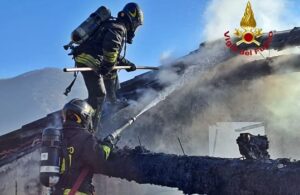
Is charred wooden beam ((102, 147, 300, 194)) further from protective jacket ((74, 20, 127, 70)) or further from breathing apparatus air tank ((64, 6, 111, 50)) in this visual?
breathing apparatus air tank ((64, 6, 111, 50))

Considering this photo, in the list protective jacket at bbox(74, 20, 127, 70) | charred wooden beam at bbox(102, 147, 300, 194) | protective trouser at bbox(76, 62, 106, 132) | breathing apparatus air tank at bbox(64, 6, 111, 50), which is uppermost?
breathing apparatus air tank at bbox(64, 6, 111, 50)

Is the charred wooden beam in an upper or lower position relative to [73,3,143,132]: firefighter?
lower

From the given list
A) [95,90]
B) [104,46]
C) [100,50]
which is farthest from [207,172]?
[100,50]

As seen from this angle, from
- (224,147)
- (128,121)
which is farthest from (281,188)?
(224,147)

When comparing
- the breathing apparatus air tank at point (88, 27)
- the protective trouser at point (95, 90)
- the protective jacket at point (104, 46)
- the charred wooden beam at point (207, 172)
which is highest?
the breathing apparatus air tank at point (88, 27)

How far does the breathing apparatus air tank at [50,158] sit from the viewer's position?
5.07 metres

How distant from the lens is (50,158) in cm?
510

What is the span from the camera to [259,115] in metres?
13.9

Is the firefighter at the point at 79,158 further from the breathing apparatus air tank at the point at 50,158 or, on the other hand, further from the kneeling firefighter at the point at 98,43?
the kneeling firefighter at the point at 98,43

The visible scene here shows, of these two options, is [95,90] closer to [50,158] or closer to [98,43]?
[98,43]

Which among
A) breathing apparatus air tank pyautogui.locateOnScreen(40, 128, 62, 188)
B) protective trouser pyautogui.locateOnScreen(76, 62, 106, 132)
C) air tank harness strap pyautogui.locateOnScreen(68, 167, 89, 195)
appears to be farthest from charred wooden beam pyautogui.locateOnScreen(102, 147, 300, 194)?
protective trouser pyautogui.locateOnScreen(76, 62, 106, 132)

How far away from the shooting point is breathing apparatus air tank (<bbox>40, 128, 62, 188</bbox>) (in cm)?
507

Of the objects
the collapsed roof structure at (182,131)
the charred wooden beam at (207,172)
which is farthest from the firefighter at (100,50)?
the charred wooden beam at (207,172)

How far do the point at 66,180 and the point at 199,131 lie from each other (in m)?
8.12
